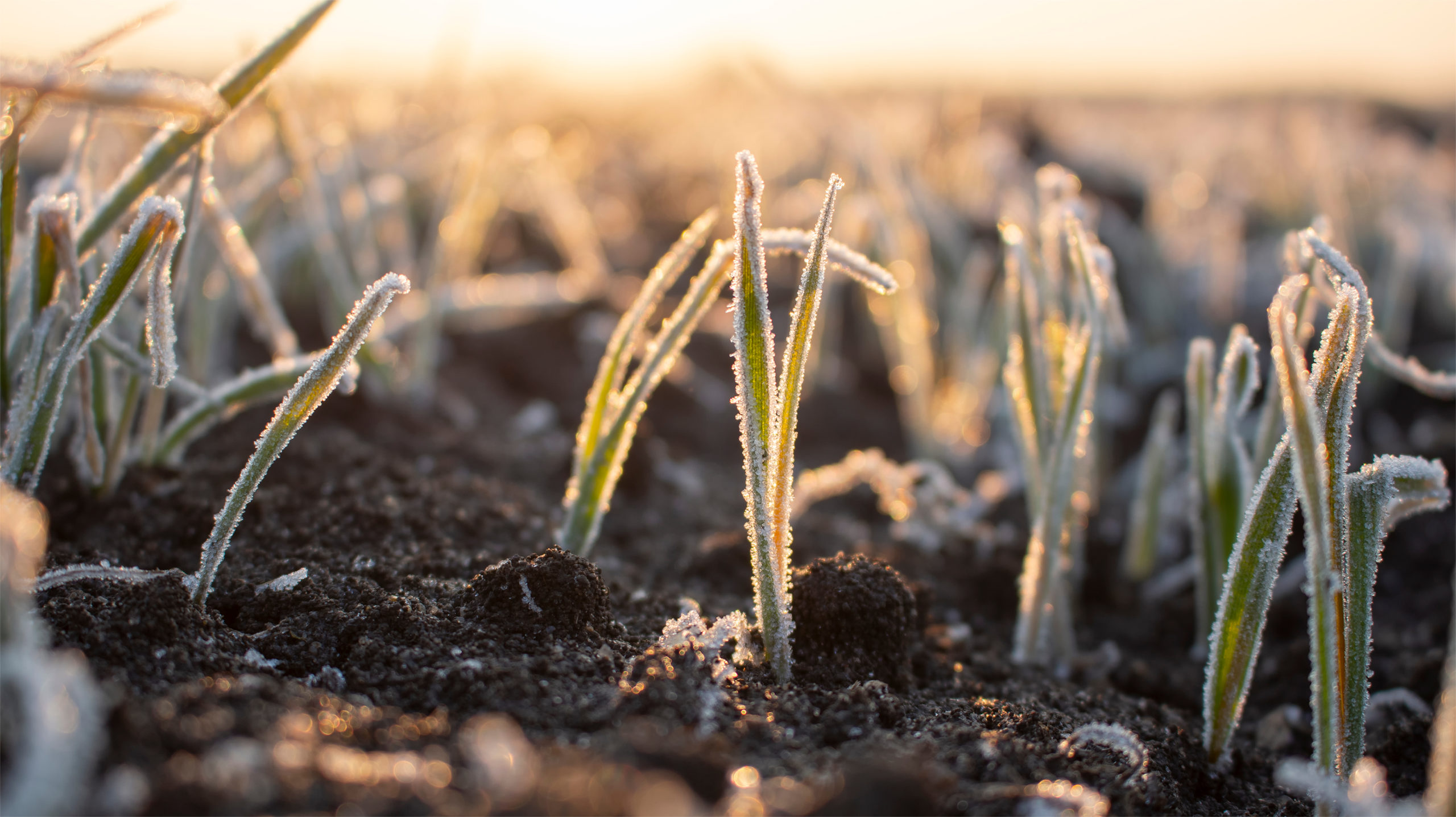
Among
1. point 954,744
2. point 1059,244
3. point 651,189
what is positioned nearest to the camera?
point 954,744

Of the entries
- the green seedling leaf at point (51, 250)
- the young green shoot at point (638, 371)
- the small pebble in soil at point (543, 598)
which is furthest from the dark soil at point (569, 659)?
the green seedling leaf at point (51, 250)

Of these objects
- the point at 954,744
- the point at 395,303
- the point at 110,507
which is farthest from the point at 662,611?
the point at 395,303

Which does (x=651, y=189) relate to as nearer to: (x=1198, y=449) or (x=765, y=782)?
(x=1198, y=449)

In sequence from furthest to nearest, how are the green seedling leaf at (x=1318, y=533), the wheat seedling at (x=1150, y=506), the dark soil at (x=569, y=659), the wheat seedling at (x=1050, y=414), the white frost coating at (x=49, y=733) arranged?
1. the wheat seedling at (x=1150, y=506)
2. the wheat seedling at (x=1050, y=414)
3. the green seedling leaf at (x=1318, y=533)
4. the dark soil at (x=569, y=659)
5. the white frost coating at (x=49, y=733)

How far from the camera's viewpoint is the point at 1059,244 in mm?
1364

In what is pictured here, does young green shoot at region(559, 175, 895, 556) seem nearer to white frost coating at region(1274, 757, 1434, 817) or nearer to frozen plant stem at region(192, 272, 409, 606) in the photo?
frozen plant stem at region(192, 272, 409, 606)

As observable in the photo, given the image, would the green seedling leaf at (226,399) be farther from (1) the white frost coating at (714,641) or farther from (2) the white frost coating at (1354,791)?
(2) the white frost coating at (1354,791)

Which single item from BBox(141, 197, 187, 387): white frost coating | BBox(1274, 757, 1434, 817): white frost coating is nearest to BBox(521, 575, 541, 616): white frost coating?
BBox(141, 197, 187, 387): white frost coating

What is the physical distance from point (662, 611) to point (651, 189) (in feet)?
11.5

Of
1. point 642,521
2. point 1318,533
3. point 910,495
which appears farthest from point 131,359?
point 1318,533

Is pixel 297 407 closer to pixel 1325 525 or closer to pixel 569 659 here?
pixel 569 659

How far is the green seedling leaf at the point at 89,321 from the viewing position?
849 mm

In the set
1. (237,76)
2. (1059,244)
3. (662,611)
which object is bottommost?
(662,611)

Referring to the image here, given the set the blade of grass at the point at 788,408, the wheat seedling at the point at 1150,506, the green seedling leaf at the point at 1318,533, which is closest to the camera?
the green seedling leaf at the point at 1318,533
